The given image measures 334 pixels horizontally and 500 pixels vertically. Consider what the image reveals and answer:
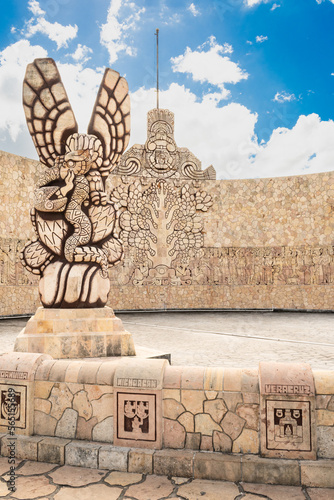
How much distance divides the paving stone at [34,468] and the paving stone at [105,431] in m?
0.30

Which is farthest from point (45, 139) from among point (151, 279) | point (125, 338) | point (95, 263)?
point (151, 279)

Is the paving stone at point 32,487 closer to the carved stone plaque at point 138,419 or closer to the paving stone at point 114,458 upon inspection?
the paving stone at point 114,458

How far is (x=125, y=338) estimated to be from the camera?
14.2ft

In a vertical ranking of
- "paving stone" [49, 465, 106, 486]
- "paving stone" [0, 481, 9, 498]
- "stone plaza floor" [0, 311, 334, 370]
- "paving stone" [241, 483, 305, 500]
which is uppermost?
"stone plaza floor" [0, 311, 334, 370]

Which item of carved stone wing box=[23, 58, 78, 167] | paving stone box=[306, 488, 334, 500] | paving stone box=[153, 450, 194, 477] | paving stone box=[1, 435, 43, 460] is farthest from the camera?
carved stone wing box=[23, 58, 78, 167]

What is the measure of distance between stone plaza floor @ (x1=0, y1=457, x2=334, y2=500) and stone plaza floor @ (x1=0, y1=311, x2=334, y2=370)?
246 cm

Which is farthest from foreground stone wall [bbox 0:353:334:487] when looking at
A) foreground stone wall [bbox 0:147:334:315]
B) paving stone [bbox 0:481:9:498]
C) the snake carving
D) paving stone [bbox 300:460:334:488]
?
foreground stone wall [bbox 0:147:334:315]

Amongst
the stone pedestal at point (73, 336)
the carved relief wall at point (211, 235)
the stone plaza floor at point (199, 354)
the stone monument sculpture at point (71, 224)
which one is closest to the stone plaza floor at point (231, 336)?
the stone plaza floor at point (199, 354)

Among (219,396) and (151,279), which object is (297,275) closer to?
(151,279)

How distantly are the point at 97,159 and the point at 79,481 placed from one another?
11.4 feet

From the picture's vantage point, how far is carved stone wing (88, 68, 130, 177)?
15.3 ft

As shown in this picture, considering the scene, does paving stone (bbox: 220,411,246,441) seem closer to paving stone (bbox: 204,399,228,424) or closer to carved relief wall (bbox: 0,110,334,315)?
paving stone (bbox: 204,399,228,424)

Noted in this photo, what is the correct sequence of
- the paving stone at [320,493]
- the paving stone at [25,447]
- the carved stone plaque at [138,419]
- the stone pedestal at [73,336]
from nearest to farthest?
1. the paving stone at [320,493]
2. the carved stone plaque at [138,419]
3. the paving stone at [25,447]
4. the stone pedestal at [73,336]

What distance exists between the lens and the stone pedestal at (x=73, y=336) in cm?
415
